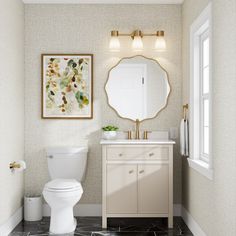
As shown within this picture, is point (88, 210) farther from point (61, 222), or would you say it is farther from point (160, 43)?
point (160, 43)

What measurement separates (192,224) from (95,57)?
218 cm

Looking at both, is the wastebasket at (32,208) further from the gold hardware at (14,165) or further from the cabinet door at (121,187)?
the cabinet door at (121,187)

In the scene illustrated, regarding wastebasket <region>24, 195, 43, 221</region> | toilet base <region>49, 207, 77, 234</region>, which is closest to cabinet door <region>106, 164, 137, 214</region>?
toilet base <region>49, 207, 77, 234</region>

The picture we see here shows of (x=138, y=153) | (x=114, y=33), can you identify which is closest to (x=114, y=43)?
(x=114, y=33)

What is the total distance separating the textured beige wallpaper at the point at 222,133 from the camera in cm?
264

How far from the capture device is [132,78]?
466 centimetres

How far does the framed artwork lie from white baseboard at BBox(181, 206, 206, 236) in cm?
154

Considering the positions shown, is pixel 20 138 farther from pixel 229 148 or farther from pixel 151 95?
pixel 229 148

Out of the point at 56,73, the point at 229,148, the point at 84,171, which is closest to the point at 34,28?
the point at 56,73

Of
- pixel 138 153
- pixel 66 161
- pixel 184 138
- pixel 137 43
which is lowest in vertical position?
pixel 66 161

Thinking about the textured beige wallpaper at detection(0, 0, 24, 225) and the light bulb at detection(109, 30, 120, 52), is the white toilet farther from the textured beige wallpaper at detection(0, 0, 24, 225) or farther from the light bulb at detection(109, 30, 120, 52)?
the light bulb at detection(109, 30, 120, 52)

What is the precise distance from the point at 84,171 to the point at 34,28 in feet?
5.86

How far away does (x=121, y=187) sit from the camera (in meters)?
4.20

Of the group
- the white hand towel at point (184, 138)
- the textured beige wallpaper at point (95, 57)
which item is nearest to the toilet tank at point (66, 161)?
the textured beige wallpaper at point (95, 57)
